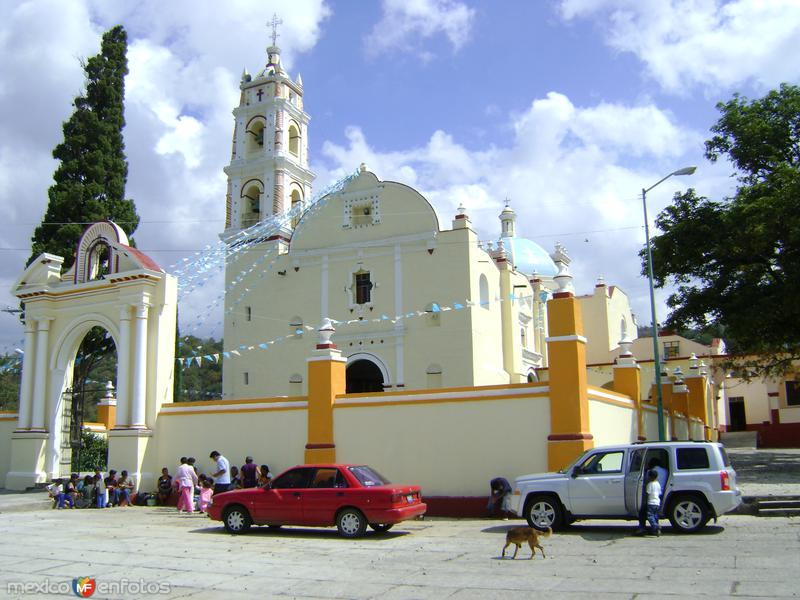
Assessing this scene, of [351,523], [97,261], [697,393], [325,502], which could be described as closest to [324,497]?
[325,502]

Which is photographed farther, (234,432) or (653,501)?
(234,432)

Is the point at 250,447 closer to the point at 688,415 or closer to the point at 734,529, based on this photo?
the point at 734,529

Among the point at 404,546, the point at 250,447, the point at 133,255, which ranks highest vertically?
the point at 133,255

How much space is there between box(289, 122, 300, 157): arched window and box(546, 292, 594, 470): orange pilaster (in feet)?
72.4

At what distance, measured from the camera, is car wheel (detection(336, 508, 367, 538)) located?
41.4 ft

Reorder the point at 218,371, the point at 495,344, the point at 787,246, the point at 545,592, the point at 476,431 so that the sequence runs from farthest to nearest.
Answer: the point at 218,371
the point at 495,344
the point at 787,246
the point at 476,431
the point at 545,592

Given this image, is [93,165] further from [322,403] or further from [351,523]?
[351,523]

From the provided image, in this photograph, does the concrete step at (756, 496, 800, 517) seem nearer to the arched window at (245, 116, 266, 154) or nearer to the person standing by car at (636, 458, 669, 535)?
the person standing by car at (636, 458, 669, 535)

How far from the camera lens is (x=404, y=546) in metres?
11.6

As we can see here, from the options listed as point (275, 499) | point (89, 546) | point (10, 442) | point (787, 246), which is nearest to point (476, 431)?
point (275, 499)

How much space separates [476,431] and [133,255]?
1104 centimetres

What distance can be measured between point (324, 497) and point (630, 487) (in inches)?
205

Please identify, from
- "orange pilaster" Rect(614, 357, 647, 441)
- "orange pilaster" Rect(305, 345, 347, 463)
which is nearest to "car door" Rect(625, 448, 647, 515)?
"orange pilaster" Rect(305, 345, 347, 463)

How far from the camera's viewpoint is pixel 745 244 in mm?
22922
